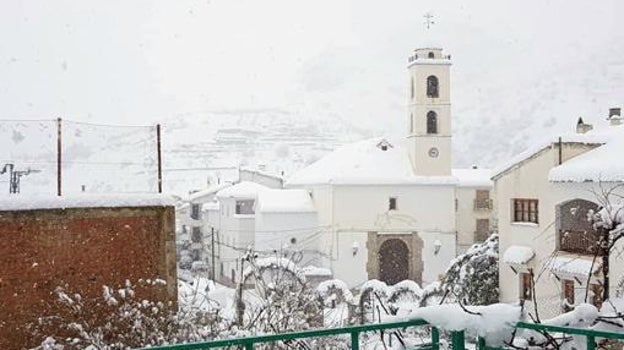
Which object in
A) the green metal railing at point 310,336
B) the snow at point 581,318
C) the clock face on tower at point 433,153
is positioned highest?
the clock face on tower at point 433,153

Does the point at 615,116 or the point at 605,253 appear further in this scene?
the point at 615,116

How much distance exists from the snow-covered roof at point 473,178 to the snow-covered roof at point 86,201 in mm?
29782

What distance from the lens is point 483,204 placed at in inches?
1521

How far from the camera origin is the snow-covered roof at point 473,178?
127 ft

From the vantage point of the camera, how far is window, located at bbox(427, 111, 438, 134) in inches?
1422

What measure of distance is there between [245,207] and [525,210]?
16.7 meters

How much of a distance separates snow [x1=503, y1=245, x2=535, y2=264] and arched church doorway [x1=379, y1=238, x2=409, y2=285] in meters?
13.0

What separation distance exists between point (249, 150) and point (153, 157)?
75566 mm

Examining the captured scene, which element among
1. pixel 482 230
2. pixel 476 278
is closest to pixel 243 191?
pixel 482 230

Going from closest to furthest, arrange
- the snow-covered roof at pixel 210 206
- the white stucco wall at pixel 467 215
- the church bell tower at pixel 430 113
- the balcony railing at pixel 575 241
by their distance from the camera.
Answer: the balcony railing at pixel 575 241
the church bell tower at pixel 430 113
the white stucco wall at pixel 467 215
the snow-covered roof at pixel 210 206

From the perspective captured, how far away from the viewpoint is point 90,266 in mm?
8406

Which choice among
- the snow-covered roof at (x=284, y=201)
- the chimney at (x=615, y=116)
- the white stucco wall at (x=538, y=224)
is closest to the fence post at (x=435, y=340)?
the white stucco wall at (x=538, y=224)

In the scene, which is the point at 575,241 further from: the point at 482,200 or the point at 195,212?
the point at 195,212

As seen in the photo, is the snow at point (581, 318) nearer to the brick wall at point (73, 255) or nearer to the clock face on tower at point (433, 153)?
the brick wall at point (73, 255)
